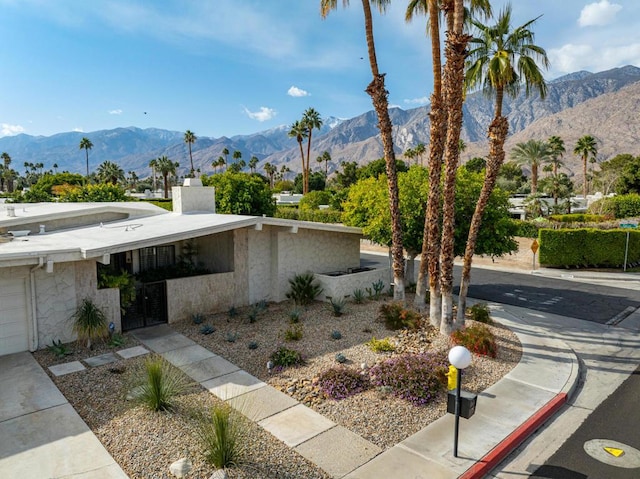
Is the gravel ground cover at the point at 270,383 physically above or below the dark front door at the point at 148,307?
below

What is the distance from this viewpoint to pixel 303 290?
17.1 m

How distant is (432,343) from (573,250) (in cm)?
1888

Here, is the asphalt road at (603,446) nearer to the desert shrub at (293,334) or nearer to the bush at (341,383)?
the bush at (341,383)

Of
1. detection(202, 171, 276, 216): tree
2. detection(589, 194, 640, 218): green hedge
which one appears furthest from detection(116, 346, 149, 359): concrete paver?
detection(589, 194, 640, 218): green hedge

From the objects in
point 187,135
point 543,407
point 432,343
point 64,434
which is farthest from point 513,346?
point 187,135

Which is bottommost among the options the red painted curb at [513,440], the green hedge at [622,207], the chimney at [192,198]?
the red painted curb at [513,440]

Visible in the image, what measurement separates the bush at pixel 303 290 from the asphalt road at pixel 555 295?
Answer: 305 inches

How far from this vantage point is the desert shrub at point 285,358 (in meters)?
11.0

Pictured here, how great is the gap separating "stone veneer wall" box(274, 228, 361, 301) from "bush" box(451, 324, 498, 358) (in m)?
7.23

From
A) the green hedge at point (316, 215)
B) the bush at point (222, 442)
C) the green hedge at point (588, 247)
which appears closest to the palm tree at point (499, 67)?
Answer: the bush at point (222, 442)

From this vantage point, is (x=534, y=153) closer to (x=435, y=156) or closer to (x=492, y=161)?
(x=435, y=156)

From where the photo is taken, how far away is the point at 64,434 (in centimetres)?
793

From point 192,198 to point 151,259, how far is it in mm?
3333

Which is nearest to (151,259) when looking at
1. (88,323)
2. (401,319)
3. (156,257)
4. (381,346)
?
(156,257)
